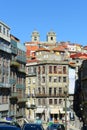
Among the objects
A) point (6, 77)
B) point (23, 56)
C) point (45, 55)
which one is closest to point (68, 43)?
point (45, 55)

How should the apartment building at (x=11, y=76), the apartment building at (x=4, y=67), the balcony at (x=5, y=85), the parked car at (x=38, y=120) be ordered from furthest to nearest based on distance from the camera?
1. the parked car at (x=38, y=120)
2. the apartment building at (x=11, y=76)
3. the apartment building at (x=4, y=67)
4. the balcony at (x=5, y=85)

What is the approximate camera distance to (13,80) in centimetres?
8206

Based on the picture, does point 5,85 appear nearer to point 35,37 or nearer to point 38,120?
point 38,120

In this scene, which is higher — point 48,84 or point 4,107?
point 48,84

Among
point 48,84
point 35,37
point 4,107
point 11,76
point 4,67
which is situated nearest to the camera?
point 4,107

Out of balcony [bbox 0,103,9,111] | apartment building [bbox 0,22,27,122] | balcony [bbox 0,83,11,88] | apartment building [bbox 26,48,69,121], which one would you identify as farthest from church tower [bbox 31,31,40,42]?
balcony [bbox 0,103,9,111]

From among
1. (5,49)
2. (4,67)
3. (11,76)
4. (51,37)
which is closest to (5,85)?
(4,67)

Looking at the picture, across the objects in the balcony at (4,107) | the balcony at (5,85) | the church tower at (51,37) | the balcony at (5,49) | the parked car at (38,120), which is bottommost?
the parked car at (38,120)

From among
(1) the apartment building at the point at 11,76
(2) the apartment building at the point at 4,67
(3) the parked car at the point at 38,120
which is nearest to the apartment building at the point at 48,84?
(3) the parked car at the point at 38,120

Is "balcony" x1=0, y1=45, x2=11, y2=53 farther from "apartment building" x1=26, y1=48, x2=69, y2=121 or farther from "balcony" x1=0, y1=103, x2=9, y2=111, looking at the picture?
"apartment building" x1=26, y1=48, x2=69, y2=121

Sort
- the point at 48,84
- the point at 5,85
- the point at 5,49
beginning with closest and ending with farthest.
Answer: the point at 5,85
the point at 5,49
the point at 48,84

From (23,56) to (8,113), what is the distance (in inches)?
637

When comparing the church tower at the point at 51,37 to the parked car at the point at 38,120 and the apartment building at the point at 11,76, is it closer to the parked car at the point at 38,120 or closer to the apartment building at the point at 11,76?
the parked car at the point at 38,120

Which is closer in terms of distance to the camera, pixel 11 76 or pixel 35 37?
pixel 11 76
